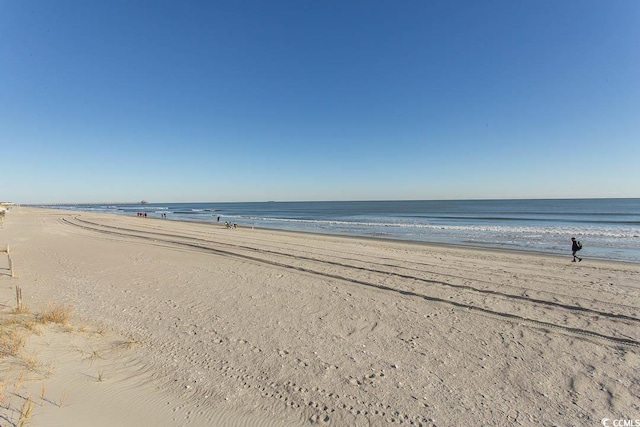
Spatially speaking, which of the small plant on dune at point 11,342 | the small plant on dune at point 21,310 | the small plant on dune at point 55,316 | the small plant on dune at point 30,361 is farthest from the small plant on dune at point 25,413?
the small plant on dune at point 21,310

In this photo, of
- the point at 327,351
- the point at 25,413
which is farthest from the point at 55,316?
the point at 327,351

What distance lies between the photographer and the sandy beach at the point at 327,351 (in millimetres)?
3695

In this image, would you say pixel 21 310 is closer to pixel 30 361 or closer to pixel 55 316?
pixel 55 316

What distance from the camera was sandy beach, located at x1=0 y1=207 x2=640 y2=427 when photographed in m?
3.70

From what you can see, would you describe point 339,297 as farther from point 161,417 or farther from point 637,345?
point 637,345

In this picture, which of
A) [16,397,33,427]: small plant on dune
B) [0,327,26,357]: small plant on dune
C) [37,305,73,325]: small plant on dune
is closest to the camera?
[16,397,33,427]: small plant on dune

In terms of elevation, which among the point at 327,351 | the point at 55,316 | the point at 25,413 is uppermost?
the point at 55,316

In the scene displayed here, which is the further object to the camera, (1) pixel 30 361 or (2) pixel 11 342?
(2) pixel 11 342

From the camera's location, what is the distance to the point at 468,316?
6.74 meters

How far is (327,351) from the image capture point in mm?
5121

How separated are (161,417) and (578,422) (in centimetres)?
511

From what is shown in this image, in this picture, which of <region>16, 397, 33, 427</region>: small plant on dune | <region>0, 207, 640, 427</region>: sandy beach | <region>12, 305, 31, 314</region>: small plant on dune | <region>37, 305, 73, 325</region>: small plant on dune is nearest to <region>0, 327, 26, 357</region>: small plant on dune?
<region>0, 207, 640, 427</region>: sandy beach

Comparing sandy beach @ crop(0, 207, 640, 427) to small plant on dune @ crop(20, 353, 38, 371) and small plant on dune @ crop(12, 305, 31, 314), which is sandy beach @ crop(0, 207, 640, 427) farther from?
small plant on dune @ crop(12, 305, 31, 314)

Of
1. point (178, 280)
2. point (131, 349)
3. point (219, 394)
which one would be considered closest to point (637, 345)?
point (219, 394)
